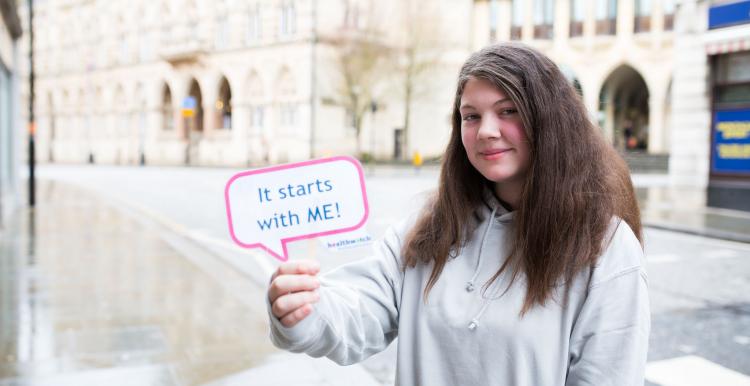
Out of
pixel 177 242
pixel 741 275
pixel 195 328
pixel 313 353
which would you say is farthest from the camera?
pixel 177 242

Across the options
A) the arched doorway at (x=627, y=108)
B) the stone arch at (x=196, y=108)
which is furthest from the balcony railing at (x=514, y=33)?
the stone arch at (x=196, y=108)

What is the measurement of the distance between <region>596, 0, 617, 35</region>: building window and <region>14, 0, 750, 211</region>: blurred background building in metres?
0.06

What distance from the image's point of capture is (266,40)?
4284 cm

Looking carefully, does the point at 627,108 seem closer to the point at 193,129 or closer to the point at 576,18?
the point at 576,18

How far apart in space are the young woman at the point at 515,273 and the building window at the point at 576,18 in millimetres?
40157

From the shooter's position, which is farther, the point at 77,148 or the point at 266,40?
the point at 77,148

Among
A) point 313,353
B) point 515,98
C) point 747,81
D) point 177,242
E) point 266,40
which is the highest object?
point 266,40

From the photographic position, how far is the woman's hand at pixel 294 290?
5.25 ft

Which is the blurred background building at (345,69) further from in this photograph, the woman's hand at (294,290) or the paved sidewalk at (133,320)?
the woman's hand at (294,290)

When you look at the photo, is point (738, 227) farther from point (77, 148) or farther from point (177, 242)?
point (77, 148)

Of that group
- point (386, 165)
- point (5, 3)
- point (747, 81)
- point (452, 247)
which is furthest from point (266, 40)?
point (452, 247)

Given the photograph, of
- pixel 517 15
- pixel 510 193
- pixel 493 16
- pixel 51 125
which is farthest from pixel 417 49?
pixel 51 125

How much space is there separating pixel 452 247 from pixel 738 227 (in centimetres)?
1143

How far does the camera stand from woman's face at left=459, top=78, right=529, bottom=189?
69.6 inches
